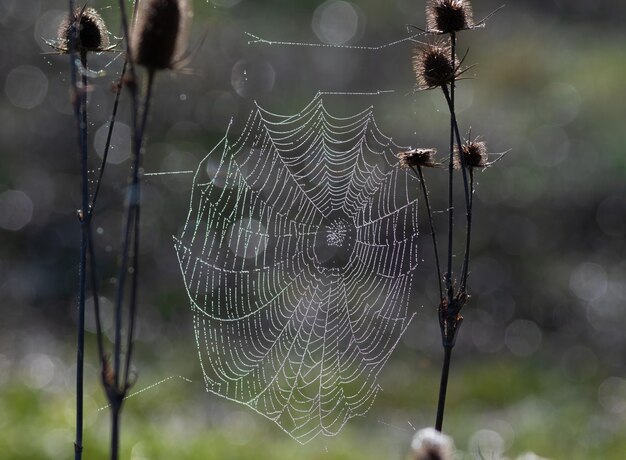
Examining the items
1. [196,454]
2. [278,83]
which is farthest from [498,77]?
[196,454]

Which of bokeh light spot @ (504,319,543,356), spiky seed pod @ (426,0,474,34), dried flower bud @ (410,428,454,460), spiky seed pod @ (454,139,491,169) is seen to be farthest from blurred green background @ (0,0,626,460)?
dried flower bud @ (410,428,454,460)

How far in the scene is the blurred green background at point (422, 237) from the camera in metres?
5.53

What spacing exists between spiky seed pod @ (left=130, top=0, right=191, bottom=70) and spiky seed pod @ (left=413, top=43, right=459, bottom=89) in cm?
78

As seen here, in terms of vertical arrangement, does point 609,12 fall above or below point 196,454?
above

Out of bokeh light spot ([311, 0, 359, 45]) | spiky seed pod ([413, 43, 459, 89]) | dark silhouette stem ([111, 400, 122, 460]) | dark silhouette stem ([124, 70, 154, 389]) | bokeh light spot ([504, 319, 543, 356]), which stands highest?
bokeh light spot ([311, 0, 359, 45])

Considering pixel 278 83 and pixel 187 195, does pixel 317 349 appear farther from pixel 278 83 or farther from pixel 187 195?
pixel 278 83

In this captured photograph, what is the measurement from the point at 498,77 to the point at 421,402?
25.4ft

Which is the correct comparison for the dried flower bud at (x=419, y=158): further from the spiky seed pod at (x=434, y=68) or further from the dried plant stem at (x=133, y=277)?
the dried plant stem at (x=133, y=277)

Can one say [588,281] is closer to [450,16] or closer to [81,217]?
[450,16]

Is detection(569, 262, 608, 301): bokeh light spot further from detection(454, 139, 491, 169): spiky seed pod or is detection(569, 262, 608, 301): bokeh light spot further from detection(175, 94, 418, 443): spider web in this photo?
detection(454, 139, 491, 169): spiky seed pod

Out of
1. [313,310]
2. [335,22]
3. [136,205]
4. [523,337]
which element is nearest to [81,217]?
[136,205]

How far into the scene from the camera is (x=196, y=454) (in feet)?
15.0

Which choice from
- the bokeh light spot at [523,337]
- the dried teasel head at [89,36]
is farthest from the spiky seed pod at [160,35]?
the bokeh light spot at [523,337]

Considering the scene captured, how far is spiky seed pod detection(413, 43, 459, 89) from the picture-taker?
225 cm
